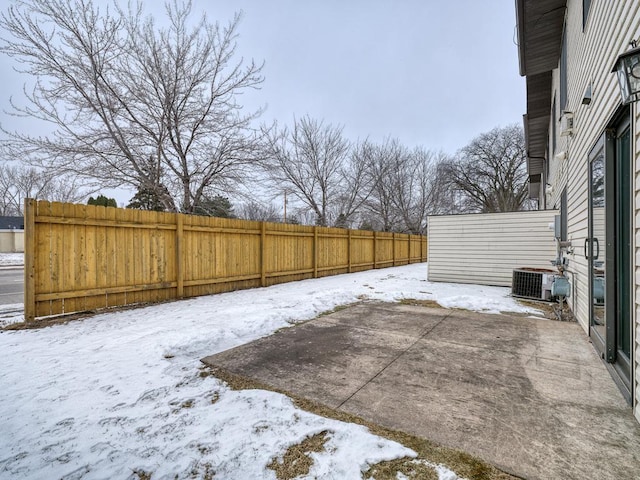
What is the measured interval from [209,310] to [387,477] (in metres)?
4.17

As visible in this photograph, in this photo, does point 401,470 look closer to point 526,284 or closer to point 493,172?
point 526,284

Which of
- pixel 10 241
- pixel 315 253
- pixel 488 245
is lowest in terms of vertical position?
pixel 315 253

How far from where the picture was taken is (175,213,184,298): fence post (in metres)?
5.91

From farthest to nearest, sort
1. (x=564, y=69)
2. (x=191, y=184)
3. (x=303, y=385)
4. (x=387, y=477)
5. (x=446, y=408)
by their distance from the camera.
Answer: (x=191, y=184), (x=564, y=69), (x=303, y=385), (x=446, y=408), (x=387, y=477)

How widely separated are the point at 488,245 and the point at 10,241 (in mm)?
29311

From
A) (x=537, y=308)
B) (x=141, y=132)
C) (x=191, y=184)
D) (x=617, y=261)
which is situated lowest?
(x=537, y=308)

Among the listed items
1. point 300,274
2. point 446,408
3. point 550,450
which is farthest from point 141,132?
point 550,450

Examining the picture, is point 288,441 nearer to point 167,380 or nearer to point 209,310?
point 167,380

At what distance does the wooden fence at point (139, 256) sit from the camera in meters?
4.30

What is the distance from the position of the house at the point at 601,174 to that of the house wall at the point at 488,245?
2.31 meters

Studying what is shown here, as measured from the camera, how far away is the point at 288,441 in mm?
1729

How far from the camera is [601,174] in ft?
9.74

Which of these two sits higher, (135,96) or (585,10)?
(135,96)

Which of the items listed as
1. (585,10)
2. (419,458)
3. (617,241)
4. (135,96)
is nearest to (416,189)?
(135,96)
